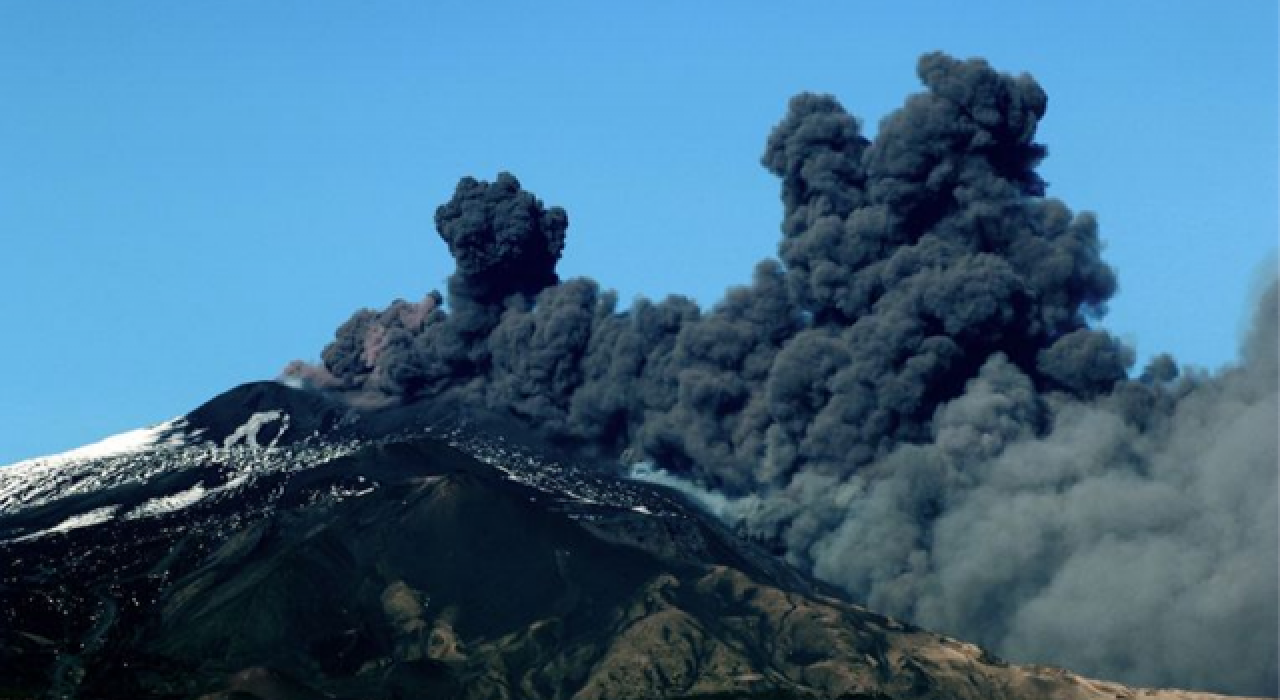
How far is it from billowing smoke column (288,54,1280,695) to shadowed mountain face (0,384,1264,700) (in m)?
2.29

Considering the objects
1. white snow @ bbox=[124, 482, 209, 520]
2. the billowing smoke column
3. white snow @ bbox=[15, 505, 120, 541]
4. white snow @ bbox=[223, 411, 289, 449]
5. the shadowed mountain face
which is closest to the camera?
the billowing smoke column

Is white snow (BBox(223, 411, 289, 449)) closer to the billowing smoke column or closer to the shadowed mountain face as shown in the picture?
the shadowed mountain face

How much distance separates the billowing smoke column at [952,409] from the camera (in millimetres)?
83062

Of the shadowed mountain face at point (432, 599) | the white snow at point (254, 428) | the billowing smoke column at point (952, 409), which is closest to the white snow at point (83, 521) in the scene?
the shadowed mountain face at point (432, 599)

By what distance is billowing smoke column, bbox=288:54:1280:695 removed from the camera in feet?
273

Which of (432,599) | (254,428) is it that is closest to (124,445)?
(254,428)

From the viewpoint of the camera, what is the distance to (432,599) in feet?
312

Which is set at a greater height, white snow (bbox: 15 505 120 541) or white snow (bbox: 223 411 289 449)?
white snow (bbox: 223 411 289 449)

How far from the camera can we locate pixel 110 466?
396 ft

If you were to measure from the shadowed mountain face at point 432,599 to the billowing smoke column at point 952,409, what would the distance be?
2285 millimetres

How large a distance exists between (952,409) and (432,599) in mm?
24336

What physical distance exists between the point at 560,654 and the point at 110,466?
40.7 m

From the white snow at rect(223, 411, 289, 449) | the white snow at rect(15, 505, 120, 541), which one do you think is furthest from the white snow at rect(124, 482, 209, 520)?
the white snow at rect(223, 411, 289, 449)

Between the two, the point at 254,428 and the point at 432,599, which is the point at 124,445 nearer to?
the point at 254,428
